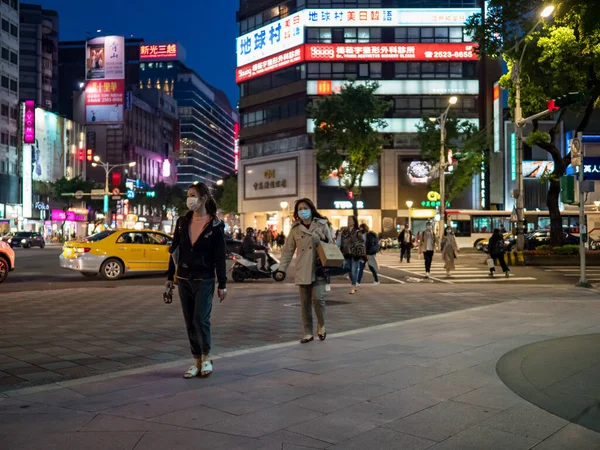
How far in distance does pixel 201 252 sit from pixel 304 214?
2267 mm

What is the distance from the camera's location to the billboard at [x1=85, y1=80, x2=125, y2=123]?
85000 millimetres

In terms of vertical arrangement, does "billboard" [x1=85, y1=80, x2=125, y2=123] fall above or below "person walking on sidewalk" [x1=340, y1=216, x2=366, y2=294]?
above

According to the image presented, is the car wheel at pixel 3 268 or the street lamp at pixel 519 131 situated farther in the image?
the street lamp at pixel 519 131

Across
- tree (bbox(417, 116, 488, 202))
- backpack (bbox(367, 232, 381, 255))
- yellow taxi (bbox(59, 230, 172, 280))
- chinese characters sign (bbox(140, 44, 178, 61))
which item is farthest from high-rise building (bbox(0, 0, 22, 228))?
chinese characters sign (bbox(140, 44, 178, 61))

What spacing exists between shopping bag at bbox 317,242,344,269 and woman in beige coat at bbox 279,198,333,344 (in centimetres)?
7

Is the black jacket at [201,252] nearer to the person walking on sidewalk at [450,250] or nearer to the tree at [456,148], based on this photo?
the person walking on sidewalk at [450,250]

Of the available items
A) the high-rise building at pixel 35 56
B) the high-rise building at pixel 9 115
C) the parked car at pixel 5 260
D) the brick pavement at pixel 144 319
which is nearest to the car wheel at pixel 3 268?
the parked car at pixel 5 260

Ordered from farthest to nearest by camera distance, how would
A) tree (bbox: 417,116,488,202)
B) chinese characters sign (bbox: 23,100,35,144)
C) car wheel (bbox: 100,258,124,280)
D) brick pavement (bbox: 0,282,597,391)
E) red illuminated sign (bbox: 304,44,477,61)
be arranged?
1. chinese characters sign (bbox: 23,100,35,144)
2. red illuminated sign (bbox: 304,44,477,61)
3. tree (bbox: 417,116,488,202)
4. car wheel (bbox: 100,258,124,280)
5. brick pavement (bbox: 0,282,597,391)

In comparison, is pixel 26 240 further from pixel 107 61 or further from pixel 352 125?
pixel 107 61

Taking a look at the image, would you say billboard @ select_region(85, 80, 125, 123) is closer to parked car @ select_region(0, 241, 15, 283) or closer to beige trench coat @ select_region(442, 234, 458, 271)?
parked car @ select_region(0, 241, 15, 283)

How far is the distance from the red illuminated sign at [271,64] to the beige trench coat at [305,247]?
1972 inches

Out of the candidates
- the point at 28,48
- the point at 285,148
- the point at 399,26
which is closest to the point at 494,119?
the point at 399,26

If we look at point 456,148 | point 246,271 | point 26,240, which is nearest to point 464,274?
point 246,271

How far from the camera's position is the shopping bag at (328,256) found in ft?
25.8
